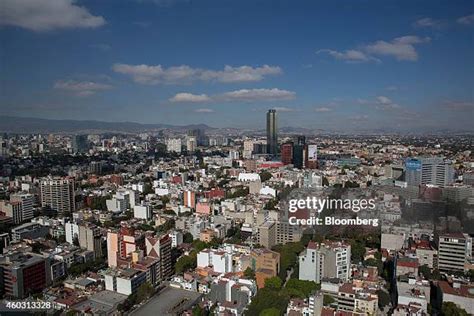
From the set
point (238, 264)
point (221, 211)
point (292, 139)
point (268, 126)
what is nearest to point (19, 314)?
point (238, 264)

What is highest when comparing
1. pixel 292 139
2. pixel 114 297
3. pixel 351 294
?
pixel 292 139

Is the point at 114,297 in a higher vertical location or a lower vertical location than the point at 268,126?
lower

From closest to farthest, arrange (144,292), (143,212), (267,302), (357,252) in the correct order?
1. (267,302)
2. (144,292)
3. (357,252)
4. (143,212)

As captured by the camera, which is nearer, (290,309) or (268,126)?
(290,309)

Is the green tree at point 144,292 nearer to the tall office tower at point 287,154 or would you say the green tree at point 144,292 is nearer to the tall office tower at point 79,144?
the tall office tower at point 287,154

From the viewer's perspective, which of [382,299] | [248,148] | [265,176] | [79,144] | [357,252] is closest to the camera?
[382,299]

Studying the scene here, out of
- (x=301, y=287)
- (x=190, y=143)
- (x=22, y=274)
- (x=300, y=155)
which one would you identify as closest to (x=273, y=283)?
(x=301, y=287)

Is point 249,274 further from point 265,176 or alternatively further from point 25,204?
point 265,176

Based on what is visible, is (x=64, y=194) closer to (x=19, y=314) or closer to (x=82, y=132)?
(x=19, y=314)
